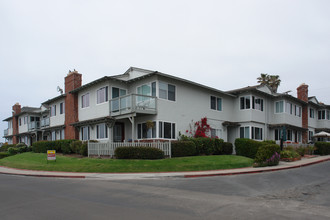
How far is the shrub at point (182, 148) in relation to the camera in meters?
20.7

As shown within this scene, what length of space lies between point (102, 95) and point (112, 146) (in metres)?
6.36

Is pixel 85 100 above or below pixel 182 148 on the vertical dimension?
above

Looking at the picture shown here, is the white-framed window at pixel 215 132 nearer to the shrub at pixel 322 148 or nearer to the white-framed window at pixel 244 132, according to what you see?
the white-framed window at pixel 244 132

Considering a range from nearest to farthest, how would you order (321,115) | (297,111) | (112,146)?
(112,146) → (297,111) → (321,115)

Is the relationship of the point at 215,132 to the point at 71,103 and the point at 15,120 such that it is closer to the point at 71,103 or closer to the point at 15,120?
the point at 71,103

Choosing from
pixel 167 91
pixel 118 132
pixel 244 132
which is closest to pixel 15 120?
pixel 118 132

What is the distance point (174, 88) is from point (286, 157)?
10401 mm

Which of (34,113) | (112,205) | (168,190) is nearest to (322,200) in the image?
(168,190)

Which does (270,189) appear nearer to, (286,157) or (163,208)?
(163,208)

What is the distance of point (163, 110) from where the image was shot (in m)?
23.0

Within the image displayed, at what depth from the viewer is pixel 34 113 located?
45.6 meters

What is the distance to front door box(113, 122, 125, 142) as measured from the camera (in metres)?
25.1

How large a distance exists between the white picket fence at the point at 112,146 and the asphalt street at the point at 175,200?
657 cm

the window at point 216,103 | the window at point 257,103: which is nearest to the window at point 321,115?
the window at point 257,103
